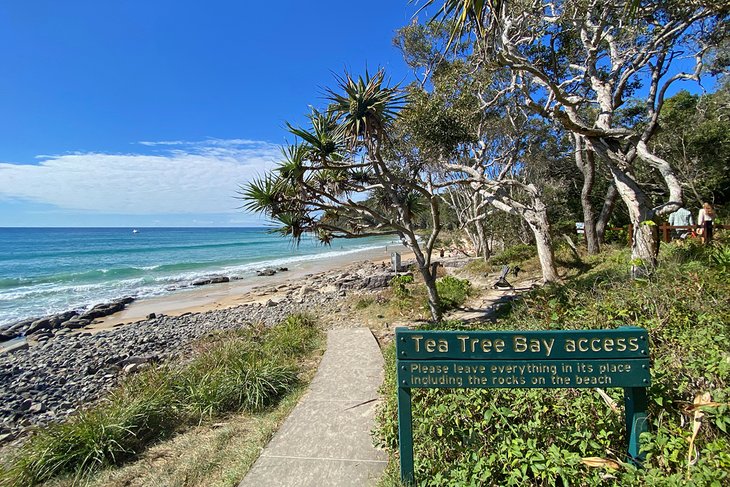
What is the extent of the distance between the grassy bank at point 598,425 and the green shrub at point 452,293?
4.98 m

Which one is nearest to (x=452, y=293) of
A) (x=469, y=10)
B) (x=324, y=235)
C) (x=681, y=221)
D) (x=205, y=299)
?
(x=324, y=235)

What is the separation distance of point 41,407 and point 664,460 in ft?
27.6

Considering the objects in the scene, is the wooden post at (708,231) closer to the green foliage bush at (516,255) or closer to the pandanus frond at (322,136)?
the green foliage bush at (516,255)

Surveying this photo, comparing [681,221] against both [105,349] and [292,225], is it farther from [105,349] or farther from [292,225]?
[105,349]

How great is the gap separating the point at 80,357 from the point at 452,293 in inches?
360

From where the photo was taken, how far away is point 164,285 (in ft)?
72.0

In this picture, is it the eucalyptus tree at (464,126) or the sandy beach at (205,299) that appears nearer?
the eucalyptus tree at (464,126)

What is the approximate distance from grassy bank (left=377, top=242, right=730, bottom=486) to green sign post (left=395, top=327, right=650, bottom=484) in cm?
24

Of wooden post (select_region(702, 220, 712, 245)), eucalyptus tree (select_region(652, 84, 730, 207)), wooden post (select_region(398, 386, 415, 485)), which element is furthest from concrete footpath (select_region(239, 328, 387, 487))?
eucalyptus tree (select_region(652, 84, 730, 207))

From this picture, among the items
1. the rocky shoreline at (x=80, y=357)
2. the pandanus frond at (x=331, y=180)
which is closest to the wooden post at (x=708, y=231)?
the pandanus frond at (x=331, y=180)

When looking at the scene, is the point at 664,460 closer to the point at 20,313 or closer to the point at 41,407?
the point at 41,407

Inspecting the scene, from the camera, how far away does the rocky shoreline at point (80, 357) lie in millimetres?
6266

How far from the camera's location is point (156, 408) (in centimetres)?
426

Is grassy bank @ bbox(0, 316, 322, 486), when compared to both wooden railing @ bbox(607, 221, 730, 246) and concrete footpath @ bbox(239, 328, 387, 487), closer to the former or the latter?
concrete footpath @ bbox(239, 328, 387, 487)
